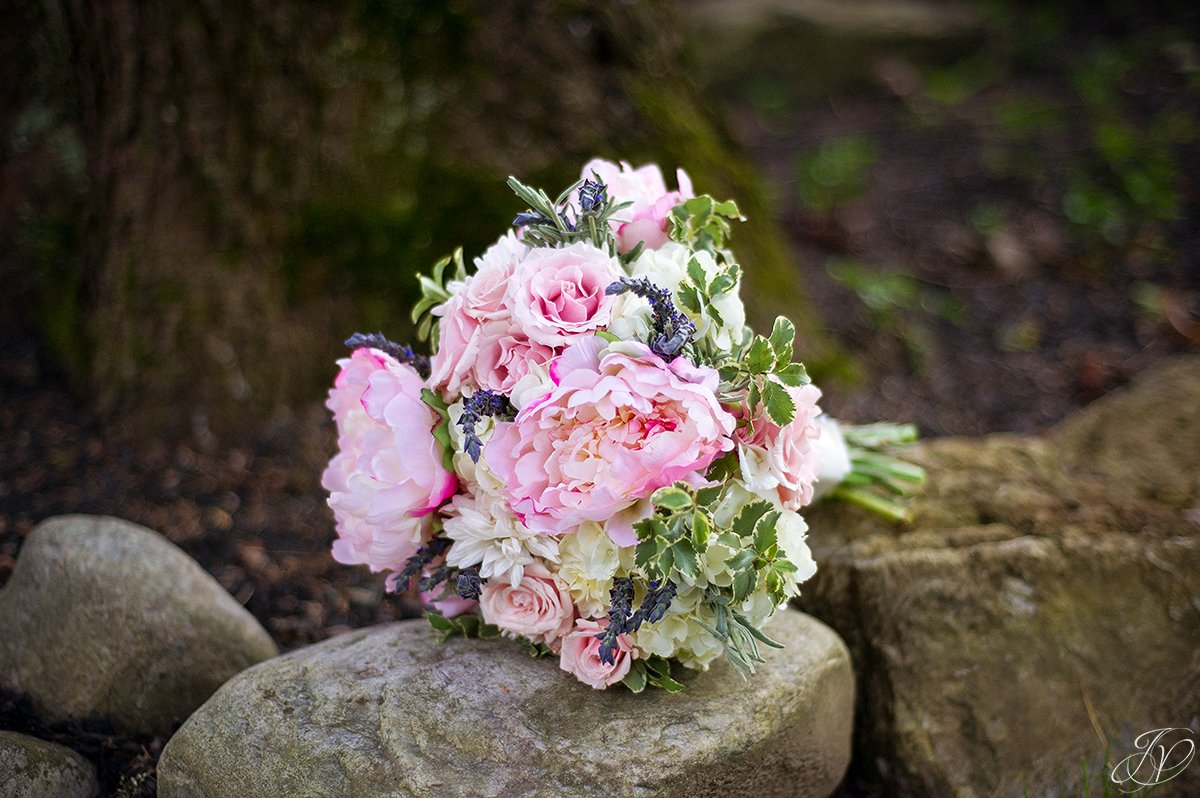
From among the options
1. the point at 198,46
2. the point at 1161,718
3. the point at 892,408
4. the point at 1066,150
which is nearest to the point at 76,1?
the point at 198,46

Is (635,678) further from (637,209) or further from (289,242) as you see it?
(289,242)

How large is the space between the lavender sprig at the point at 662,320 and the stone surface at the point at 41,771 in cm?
147

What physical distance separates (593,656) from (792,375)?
0.64m

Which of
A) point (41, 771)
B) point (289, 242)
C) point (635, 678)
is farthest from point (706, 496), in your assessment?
point (289, 242)

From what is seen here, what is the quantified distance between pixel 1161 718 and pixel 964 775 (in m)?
0.49

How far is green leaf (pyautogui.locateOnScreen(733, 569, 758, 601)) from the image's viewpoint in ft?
5.18

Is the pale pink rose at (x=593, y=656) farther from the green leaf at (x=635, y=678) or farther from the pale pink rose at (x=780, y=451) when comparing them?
the pale pink rose at (x=780, y=451)

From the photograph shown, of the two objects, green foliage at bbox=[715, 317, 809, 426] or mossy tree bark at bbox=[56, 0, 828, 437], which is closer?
green foliage at bbox=[715, 317, 809, 426]

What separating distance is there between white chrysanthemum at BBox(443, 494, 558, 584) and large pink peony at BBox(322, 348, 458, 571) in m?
0.07

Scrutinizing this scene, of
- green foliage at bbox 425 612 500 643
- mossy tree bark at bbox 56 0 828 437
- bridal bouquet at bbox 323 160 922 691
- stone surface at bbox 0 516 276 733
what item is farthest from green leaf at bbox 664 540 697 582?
mossy tree bark at bbox 56 0 828 437

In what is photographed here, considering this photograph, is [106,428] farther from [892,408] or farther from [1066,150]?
[1066,150]

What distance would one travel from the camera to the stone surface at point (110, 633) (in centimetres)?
207

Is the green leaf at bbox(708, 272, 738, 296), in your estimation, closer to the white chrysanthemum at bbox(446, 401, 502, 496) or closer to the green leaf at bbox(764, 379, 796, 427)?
the green leaf at bbox(764, 379, 796, 427)

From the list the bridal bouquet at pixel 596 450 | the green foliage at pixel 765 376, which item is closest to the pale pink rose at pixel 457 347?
the bridal bouquet at pixel 596 450
